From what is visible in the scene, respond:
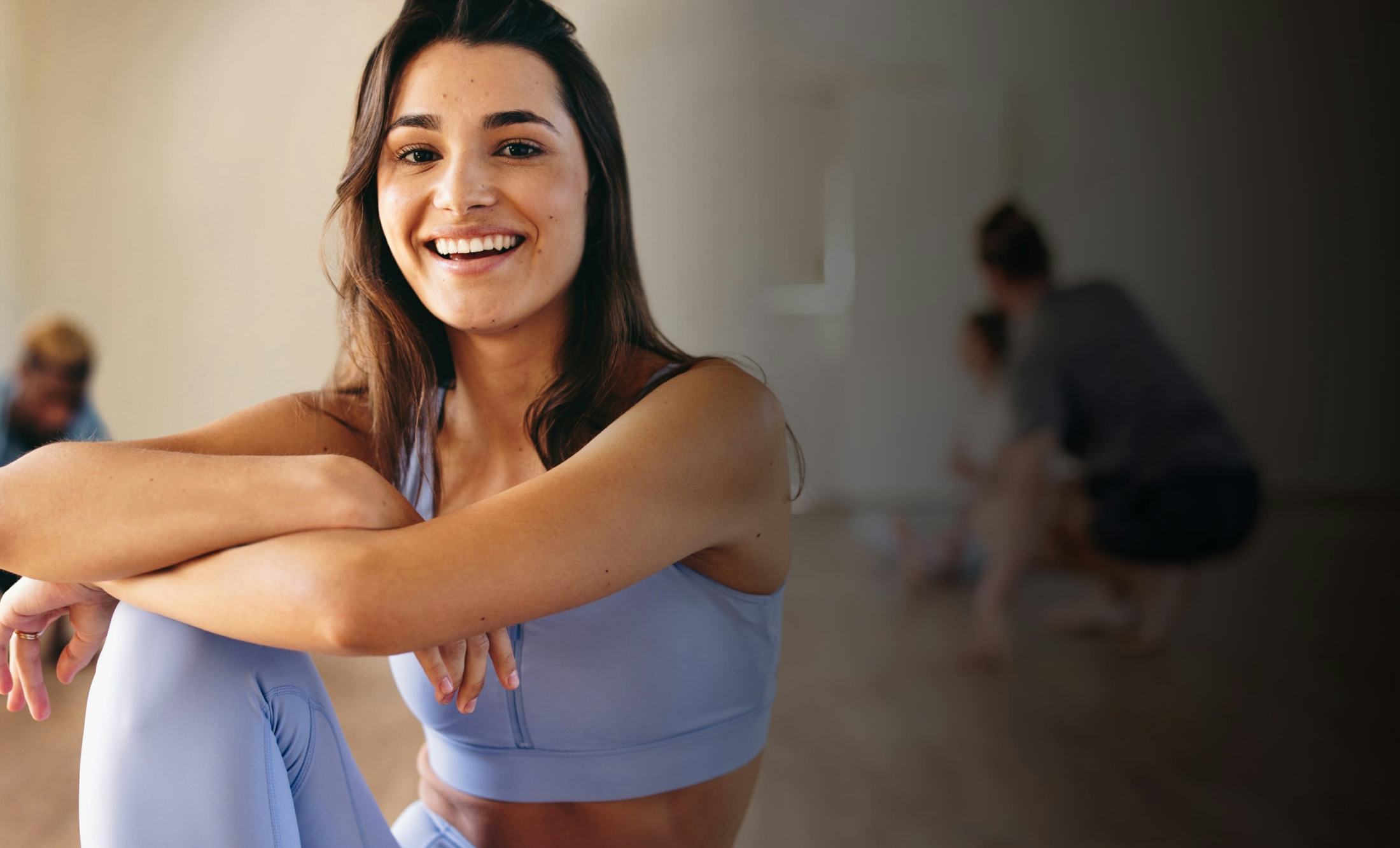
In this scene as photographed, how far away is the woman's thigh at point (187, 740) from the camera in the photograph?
18.9 inches

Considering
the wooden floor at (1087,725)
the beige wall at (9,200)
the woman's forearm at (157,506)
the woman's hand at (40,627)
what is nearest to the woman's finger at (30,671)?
the woman's hand at (40,627)

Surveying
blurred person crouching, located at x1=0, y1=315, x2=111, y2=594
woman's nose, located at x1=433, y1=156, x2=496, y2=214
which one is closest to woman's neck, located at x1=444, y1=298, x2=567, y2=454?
woman's nose, located at x1=433, y1=156, x2=496, y2=214

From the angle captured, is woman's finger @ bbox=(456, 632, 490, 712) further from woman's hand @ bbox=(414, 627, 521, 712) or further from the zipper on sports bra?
the zipper on sports bra

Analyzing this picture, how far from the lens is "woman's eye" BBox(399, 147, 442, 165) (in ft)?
2.09

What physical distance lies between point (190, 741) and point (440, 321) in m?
0.39

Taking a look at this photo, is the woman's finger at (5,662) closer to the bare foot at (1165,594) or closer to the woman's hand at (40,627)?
the woman's hand at (40,627)

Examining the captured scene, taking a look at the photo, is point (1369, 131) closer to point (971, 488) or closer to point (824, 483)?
point (971, 488)

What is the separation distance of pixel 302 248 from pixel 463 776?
81 cm

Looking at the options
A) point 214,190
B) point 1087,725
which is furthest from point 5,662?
point 1087,725

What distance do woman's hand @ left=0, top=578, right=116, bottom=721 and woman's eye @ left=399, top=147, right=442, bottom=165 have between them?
380 mm

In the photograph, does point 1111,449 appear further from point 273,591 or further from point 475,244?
point 273,591

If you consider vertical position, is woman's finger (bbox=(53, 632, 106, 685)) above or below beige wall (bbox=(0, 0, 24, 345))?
below

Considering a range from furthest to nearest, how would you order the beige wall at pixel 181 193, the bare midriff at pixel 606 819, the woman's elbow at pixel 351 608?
the beige wall at pixel 181 193
the bare midriff at pixel 606 819
the woman's elbow at pixel 351 608

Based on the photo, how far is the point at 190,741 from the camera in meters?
0.48
